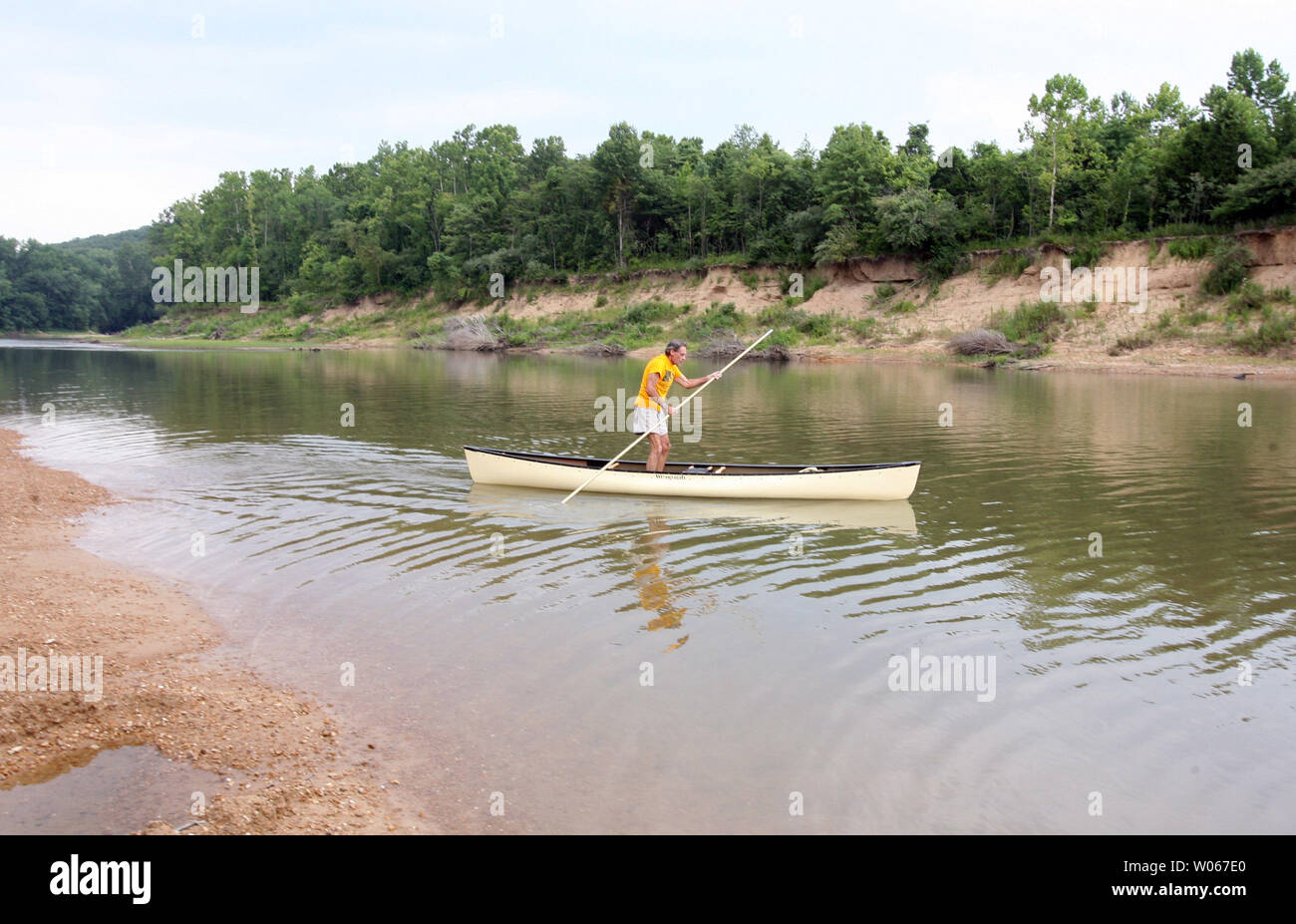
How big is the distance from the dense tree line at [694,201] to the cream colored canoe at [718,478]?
112ft

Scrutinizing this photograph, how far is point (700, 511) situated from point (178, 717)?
7.89 meters

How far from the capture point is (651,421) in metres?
14.3

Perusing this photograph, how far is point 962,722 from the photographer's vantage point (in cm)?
640

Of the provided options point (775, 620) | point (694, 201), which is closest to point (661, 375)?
point (775, 620)

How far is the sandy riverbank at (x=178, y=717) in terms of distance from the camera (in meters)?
5.23

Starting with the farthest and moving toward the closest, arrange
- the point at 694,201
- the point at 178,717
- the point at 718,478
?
the point at 694,201
the point at 718,478
the point at 178,717

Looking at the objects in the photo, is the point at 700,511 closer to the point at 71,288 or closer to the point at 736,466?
the point at 736,466

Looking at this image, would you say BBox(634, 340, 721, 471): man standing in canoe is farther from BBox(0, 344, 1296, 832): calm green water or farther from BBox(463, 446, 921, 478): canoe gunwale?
BBox(0, 344, 1296, 832): calm green water

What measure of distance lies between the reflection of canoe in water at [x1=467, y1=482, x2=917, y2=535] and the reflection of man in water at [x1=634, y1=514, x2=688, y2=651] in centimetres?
93

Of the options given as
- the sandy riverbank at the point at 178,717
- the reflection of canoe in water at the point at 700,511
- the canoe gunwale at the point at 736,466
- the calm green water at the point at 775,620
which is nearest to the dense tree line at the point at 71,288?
the calm green water at the point at 775,620

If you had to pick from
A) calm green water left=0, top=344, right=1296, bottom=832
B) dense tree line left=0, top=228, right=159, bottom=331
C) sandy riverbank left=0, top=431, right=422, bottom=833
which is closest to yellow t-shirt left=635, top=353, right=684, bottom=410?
calm green water left=0, top=344, right=1296, bottom=832

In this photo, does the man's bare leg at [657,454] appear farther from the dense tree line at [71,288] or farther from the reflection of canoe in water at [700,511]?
the dense tree line at [71,288]

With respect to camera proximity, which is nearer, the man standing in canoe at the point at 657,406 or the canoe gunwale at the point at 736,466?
the canoe gunwale at the point at 736,466
